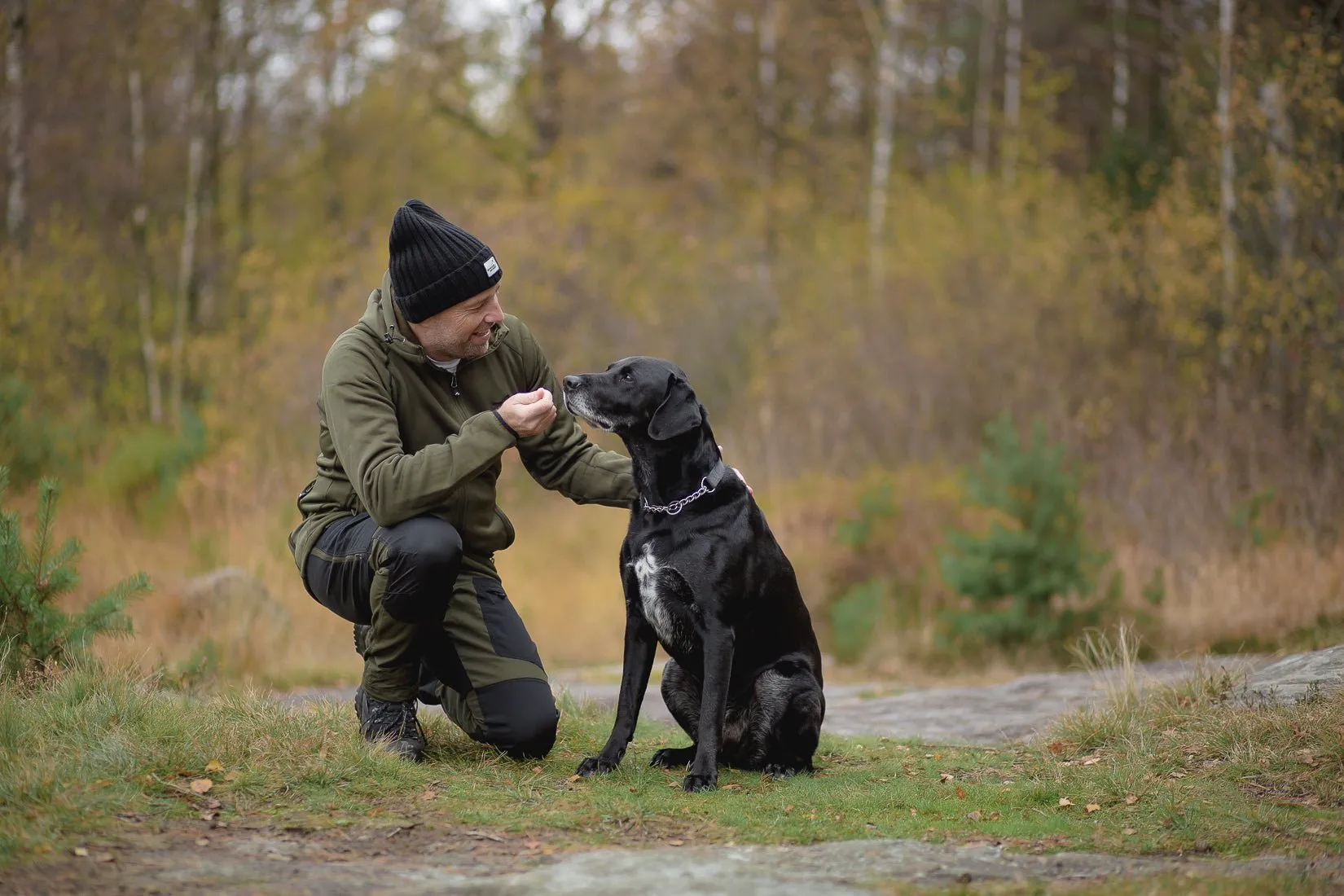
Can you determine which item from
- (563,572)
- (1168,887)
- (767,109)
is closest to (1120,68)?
(767,109)

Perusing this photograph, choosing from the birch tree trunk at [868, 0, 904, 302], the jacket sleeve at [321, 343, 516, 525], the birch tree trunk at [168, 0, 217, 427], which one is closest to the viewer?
the jacket sleeve at [321, 343, 516, 525]

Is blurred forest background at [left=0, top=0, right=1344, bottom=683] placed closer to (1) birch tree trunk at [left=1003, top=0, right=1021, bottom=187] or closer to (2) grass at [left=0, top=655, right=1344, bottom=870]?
(1) birch tree trunk at [left=1003, top=0, right=1021, bottom=187]

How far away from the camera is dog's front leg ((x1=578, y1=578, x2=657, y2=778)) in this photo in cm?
390

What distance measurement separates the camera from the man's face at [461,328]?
13.0 ft

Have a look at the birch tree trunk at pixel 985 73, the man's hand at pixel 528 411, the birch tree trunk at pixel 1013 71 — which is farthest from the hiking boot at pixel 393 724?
the birch tree trunk at pixel 985 73

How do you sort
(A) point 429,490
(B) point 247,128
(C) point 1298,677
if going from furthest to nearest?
1. (B) point 247,128
2. (C) point 1298,677
3. (A) point 429,490

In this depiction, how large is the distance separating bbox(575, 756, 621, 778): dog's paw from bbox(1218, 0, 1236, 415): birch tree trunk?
787 cm

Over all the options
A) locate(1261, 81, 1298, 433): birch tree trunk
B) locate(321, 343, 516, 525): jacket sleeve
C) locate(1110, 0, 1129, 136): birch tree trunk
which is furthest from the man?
locate(1110, 0, 1129, 136): birch tree trunk

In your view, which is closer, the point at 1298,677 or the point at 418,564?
the point at 418,564

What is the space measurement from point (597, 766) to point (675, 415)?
3.86ft

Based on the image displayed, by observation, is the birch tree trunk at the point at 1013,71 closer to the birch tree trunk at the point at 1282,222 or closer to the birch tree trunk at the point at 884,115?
the birch tree trunk at the point at 884,115

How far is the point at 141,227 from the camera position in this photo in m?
13.6

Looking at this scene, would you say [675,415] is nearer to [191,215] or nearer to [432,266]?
[432,266]

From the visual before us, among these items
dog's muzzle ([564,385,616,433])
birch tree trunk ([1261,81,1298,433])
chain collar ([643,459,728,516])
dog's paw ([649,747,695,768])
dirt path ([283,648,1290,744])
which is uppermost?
birch tree trunk ([1261,81,1298,433])
